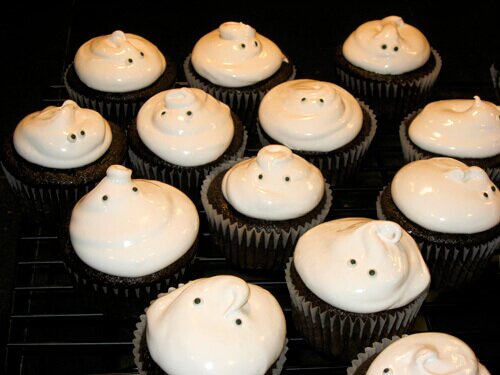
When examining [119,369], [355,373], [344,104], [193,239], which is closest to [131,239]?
[193,239]

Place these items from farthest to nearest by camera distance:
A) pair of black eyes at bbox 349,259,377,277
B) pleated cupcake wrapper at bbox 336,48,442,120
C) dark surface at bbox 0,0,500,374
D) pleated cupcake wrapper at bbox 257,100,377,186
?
pleated cupcake wrapper at bbox 336,48,442,120, pleated cupcake wrapper at bbox 257,100,377,186, dark surface at bbox 0,0,500,374, pair of black eyes at bbox 349,259,377,277

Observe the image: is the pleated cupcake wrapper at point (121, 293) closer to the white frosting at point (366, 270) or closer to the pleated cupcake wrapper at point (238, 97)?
the white frosting at point (366, 270)

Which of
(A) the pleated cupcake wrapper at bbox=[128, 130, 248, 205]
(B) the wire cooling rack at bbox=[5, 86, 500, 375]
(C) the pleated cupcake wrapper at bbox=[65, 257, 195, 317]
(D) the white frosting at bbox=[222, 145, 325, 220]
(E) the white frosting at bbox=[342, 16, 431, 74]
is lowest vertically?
(B) the wire cooling rack at bbox=[5, 86, 500, 375]

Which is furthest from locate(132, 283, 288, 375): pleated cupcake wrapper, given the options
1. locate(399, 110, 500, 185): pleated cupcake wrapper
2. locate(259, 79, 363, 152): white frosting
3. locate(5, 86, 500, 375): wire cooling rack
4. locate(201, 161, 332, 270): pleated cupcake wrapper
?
locate(399, 110, 500, 185): pleated cupcake wrapper

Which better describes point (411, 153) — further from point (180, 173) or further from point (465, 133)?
point (180, 173)

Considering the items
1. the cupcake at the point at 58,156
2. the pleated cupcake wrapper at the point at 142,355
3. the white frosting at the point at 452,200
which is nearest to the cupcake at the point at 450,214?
the white frosting at the point at 452,200

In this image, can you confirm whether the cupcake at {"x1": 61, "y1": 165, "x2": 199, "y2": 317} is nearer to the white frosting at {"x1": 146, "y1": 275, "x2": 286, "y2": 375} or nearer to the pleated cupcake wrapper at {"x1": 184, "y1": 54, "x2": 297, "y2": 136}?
the white frosting at {"x1": 146, "y1": 275, "x2": 286, "y2": 375}

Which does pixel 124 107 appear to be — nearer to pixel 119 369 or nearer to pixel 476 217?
pixel 119 369
